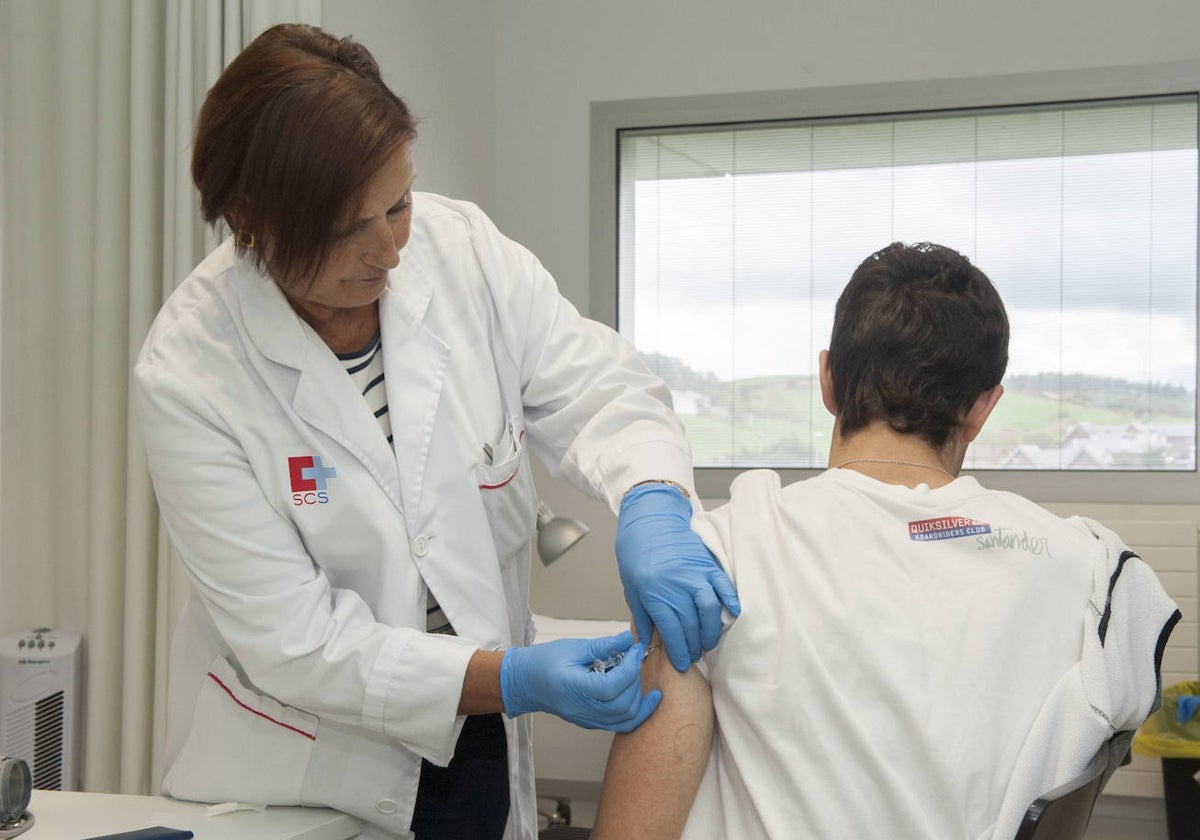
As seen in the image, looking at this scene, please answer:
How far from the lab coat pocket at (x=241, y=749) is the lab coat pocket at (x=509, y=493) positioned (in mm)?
325

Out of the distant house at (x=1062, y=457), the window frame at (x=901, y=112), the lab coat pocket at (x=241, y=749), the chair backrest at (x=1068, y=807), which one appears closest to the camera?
the chair backrest at (x=1068, y=807)

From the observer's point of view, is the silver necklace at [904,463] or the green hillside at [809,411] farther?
the green hillside at [809,411]

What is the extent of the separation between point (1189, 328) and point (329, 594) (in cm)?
292

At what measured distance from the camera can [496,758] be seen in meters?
1.40

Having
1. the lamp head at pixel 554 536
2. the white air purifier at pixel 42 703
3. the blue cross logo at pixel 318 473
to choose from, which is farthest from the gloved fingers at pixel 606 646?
the white air purifier at pixel 42 703

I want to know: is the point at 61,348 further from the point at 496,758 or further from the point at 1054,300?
the point at 1054,300

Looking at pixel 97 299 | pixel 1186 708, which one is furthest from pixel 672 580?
pixel 1186 708

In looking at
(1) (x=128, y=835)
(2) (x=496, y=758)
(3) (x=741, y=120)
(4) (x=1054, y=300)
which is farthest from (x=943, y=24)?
(1) (x=128, y=835)

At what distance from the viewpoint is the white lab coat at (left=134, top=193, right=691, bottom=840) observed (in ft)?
4.02

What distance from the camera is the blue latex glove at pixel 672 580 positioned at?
3.58 feet

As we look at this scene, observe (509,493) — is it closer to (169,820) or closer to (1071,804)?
(169,820)

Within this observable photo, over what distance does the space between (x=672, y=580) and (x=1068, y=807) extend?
1.31 ft

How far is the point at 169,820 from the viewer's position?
116cm

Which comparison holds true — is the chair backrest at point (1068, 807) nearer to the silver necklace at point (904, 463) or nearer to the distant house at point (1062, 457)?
the silver necklace at point (904, 463)
